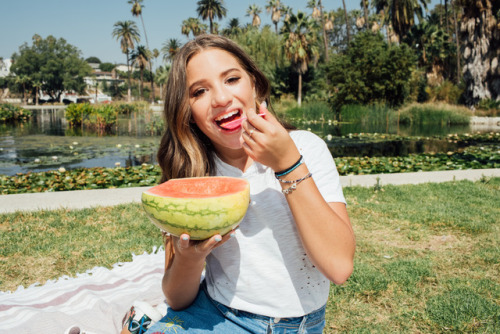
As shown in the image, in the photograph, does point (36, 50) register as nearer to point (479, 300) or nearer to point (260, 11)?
point (260, 11)

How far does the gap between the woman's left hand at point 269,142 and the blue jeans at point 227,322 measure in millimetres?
680

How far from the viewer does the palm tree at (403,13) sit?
33.6m

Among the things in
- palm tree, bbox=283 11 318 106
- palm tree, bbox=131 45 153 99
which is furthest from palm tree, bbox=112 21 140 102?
palm tree, bbox=283 11 318 106

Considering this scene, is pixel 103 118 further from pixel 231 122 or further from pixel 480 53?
pixel 480 53

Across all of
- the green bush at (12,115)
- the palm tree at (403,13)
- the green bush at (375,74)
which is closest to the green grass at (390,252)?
the green bush at (375,74)

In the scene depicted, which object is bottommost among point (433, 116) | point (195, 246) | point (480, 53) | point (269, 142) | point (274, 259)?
point (274, 259)

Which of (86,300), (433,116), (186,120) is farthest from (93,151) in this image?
(433,116)

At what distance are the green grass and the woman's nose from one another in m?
1.90

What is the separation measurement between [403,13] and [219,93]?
1495 inches

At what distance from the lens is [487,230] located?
4.17m

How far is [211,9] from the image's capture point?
164 feet

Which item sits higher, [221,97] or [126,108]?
[126,108]

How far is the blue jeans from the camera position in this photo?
1.51 metres

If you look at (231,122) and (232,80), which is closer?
(231,122)
